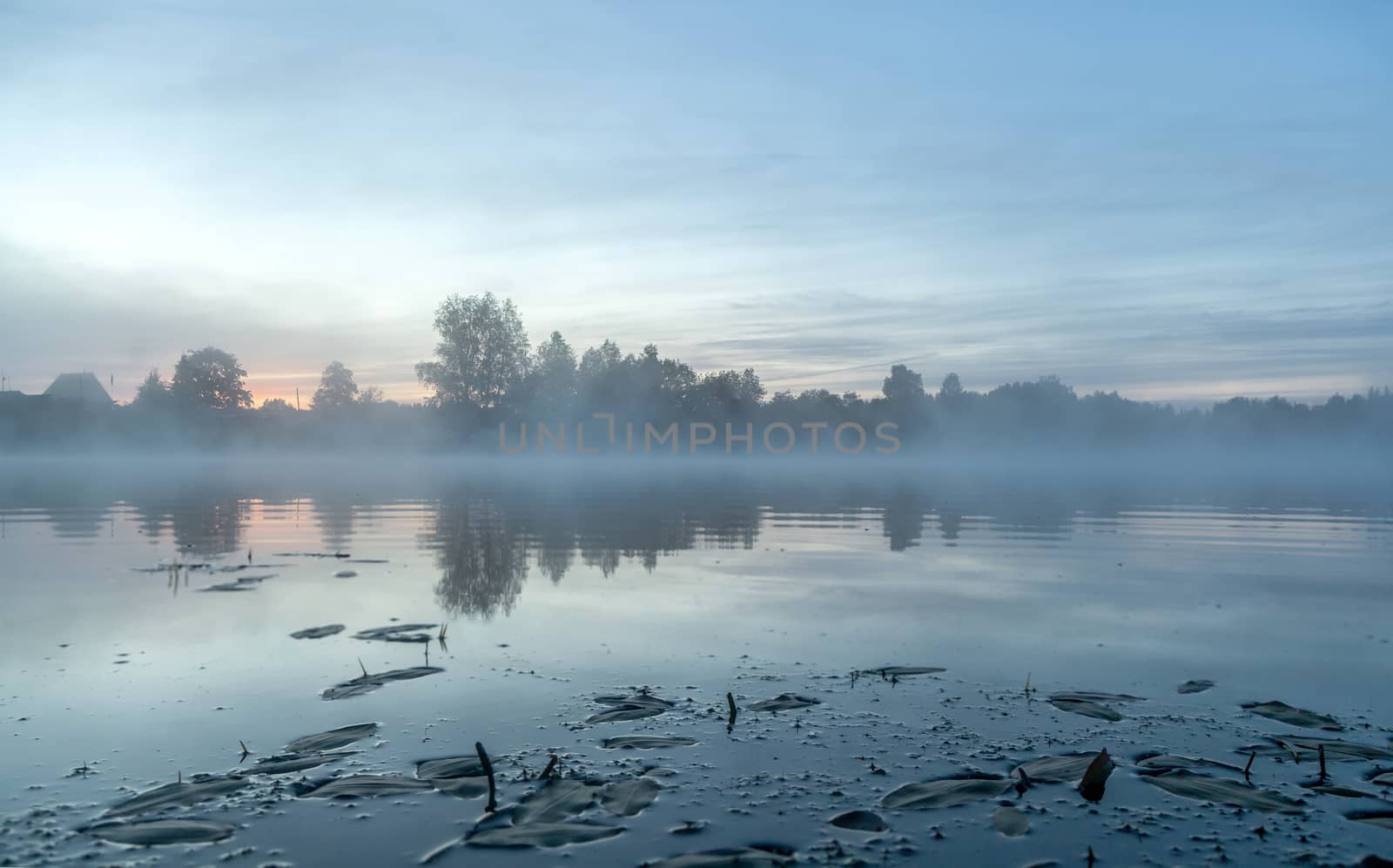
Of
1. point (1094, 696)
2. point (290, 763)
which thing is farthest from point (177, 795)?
point (1094, 696)

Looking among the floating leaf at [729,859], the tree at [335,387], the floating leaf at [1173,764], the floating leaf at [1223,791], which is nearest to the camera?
the floating leaf at [729,859]

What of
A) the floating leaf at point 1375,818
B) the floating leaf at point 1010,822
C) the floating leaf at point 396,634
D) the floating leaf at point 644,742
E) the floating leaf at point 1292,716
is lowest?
the floating leaf at point 1292,716

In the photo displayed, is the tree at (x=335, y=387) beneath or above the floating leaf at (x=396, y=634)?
above

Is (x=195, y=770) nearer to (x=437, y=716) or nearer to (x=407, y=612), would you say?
(x=437, y=716)

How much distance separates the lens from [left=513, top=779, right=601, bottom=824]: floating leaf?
146 inches

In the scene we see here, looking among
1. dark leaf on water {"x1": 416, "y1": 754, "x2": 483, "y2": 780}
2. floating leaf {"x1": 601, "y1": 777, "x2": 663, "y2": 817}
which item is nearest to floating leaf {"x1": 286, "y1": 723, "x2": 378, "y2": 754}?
dark leaf on water {"x1": 416, "y1": 754, "x2": 483, "y2": 780}

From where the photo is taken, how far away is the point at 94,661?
6.30 meters

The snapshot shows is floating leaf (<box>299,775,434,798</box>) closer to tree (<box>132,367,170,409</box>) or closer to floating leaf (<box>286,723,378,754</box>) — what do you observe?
floating leaf (<box>286,723,378,754</box>)

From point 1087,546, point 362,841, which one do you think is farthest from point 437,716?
point 1087,546

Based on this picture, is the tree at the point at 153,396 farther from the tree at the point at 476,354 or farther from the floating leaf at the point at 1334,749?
the floating leaf at the point at 1334,749

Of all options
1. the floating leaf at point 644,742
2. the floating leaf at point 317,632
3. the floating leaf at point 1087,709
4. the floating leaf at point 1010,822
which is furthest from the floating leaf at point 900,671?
the floating leaf at point 317,632

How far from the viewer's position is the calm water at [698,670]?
3703mm

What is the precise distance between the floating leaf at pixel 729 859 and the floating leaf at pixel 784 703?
1.88m

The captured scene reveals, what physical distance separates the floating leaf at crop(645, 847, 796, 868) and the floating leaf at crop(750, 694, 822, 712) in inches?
74.0
